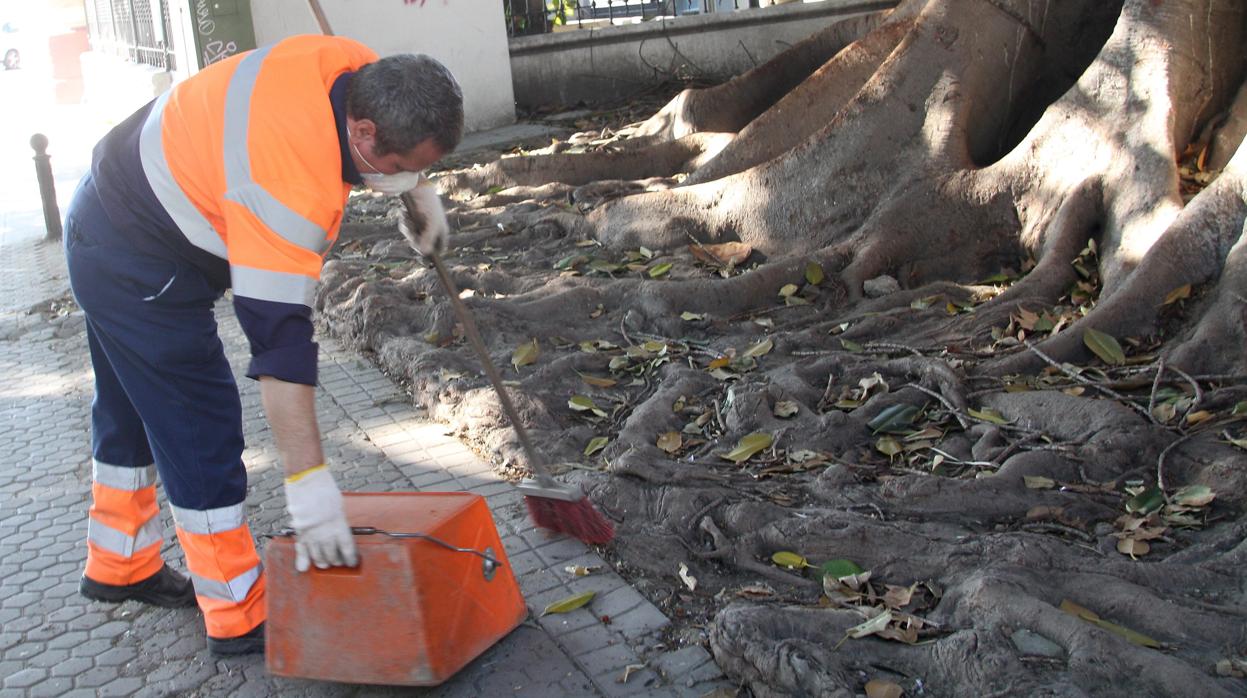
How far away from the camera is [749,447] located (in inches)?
168

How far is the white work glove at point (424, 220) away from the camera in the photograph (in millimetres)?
3777

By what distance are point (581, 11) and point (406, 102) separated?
11.7 metres

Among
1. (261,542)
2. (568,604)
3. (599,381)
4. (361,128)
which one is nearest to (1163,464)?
(568,604)

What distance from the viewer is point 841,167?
→ 6562 millimetres

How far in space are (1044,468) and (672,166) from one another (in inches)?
218

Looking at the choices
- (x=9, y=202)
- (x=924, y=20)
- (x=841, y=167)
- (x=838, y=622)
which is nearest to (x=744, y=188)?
(x=841, y=167)

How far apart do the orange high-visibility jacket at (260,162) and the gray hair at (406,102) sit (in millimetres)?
106

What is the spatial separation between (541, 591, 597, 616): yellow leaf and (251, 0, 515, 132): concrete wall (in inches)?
348

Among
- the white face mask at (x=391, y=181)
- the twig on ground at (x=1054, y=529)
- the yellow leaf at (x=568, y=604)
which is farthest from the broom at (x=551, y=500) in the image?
the twig on ground at (x=1054, y=529)

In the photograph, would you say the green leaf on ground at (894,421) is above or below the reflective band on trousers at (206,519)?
below

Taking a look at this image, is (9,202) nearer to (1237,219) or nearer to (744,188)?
(744,188)

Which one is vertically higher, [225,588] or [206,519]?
[206,519]

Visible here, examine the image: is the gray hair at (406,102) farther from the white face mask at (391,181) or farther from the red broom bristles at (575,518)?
the red broom bristles at (575,518)

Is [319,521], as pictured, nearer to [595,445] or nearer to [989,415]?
[595,445]
